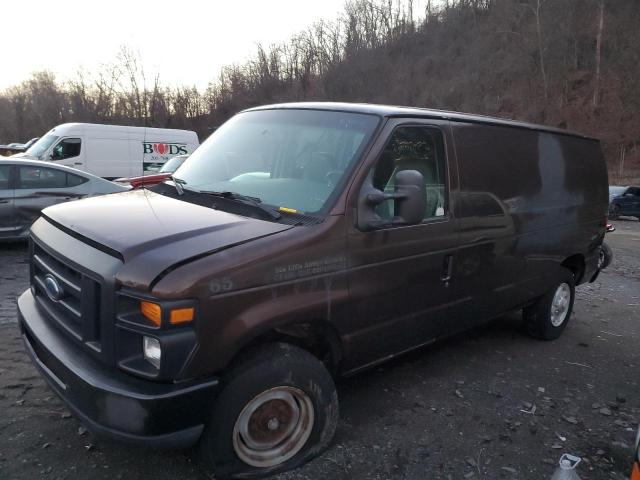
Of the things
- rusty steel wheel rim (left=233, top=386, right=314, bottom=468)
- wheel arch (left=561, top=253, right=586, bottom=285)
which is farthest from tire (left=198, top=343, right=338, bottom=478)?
wheel arch (left=561, top=253, right=586, bottom=285)

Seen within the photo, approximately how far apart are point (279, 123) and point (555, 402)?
3035 millimetres

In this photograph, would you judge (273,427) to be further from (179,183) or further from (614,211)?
(614,211)

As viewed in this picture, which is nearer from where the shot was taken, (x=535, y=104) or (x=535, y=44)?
(x=535, y=104)

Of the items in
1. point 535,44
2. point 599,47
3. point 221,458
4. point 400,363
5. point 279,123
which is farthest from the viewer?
point 535,44

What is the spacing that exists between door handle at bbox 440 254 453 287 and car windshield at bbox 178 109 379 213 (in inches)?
43.2

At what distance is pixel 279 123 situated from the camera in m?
3.71

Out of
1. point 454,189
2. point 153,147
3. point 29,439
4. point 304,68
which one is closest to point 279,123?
point 454,189

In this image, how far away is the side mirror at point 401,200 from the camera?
9.84ft

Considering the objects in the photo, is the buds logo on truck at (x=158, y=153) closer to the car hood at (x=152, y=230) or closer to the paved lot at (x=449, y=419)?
the paved lot at (x=449, y=419)

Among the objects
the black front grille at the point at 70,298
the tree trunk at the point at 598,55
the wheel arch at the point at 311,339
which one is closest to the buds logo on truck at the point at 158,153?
the black front grille at the point at 70,298

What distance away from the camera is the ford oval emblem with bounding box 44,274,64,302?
2828 mm

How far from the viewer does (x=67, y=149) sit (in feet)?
57.4

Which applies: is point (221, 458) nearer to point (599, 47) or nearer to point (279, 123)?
point (279, 123)

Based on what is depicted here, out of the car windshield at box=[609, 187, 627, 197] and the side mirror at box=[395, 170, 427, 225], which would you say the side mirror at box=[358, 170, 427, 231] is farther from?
the car windshield at box=[609, 187, 627, 197]
